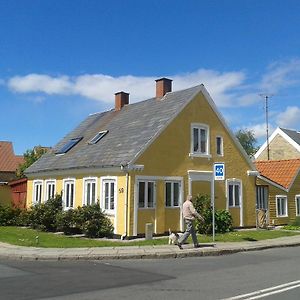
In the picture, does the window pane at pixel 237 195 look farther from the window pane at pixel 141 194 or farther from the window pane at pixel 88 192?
the window pane at pixel 88 192

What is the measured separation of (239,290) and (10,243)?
10.8 metres

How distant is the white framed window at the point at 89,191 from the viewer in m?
22.5

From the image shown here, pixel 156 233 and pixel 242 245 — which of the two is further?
pixel 156 233

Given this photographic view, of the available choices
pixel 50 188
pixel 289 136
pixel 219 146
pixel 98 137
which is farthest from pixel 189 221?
pixel 289 136

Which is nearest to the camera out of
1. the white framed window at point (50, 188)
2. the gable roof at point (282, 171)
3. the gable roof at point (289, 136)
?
the white framed window at point (50, 188)

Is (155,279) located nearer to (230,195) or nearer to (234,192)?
(230,195)

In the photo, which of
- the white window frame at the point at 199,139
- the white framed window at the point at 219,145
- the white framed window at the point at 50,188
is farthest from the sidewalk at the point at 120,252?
the white framed window at the point at 50,188

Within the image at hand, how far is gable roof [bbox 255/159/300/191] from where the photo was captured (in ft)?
98.8

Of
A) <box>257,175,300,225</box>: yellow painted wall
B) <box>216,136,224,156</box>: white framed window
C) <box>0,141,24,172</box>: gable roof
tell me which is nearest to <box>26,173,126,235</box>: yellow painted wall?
<box>216,136,224,156</box>: white framed window

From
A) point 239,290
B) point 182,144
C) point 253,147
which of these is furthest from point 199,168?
point 253,147

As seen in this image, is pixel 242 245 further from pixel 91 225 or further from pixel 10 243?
pixel 10 243

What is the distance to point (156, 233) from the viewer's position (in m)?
21.0

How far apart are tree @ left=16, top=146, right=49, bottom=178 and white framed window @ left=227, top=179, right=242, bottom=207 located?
28098mm

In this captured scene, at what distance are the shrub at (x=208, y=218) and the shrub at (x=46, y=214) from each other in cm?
747
